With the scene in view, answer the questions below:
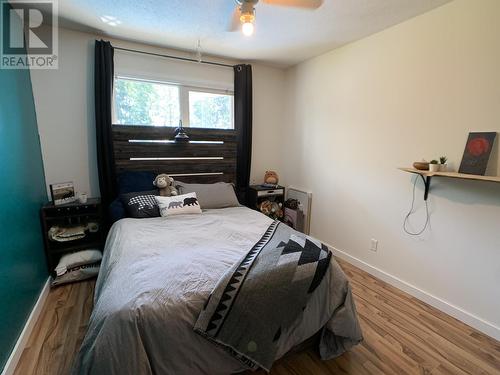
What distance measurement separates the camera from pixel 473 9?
183 centimetres

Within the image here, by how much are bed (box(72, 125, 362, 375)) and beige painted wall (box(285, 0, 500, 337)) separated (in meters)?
1.09

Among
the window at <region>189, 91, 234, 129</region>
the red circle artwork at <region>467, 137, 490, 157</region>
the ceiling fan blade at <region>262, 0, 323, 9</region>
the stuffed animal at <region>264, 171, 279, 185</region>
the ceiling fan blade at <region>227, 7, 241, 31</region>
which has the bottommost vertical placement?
the stuffed animal at <region>264, 171, 279, 185</region>

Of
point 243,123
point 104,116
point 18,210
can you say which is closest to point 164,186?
point 104,116

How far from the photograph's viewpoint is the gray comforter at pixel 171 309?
44.4 inches

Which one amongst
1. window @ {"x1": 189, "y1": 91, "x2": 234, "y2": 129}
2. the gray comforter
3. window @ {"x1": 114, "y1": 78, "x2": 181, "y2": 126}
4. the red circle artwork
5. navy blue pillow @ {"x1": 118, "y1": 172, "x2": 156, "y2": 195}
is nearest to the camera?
the gray comforter

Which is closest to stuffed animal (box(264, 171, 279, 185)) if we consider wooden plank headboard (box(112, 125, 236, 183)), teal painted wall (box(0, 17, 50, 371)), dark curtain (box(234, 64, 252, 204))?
dark curtain (box(234, 64, 252, 204))

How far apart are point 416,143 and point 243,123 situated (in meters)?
2.02

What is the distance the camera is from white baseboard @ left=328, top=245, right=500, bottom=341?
6.15 ft

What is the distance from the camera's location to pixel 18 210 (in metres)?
1.84

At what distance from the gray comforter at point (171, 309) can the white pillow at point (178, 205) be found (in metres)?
0.48

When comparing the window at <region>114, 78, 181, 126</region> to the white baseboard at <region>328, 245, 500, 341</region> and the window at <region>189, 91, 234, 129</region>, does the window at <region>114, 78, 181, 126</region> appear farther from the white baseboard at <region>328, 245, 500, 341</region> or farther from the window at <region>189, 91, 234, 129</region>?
the white baseboard at <region>328, 245, 500, 341</region>

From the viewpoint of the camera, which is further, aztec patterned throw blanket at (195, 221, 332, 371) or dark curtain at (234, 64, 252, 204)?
dark curtain at (234, 64, 252, 204)

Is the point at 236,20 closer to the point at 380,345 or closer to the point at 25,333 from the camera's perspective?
the point at 380,345

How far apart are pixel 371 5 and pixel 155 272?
2444 mm
